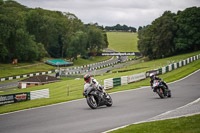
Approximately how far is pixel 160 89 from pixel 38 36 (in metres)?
93.3

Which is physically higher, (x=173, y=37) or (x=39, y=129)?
(x=173, y=37)

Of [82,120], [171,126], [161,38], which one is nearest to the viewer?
[171,126]

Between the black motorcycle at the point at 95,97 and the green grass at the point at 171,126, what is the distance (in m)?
5.18

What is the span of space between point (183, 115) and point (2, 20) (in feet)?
255

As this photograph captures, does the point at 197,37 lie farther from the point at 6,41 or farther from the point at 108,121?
the point at 108,121

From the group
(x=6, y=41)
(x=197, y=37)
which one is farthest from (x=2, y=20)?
(x=197, y=37)

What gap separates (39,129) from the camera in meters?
12.2

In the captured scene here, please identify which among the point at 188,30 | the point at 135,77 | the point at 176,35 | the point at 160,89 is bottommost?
the point at 135,77

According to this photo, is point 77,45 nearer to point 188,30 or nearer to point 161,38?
point 161,38

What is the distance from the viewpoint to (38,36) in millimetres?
108938

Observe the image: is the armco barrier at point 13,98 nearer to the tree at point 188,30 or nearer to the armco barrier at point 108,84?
the armco barrier at point 108,84

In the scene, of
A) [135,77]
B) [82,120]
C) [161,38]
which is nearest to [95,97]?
[82,120]

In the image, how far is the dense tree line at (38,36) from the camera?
85.0 metres

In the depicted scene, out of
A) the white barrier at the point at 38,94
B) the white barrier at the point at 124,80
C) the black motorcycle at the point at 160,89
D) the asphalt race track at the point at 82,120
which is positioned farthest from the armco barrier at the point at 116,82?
the asphalt race track at the point at 82,120
